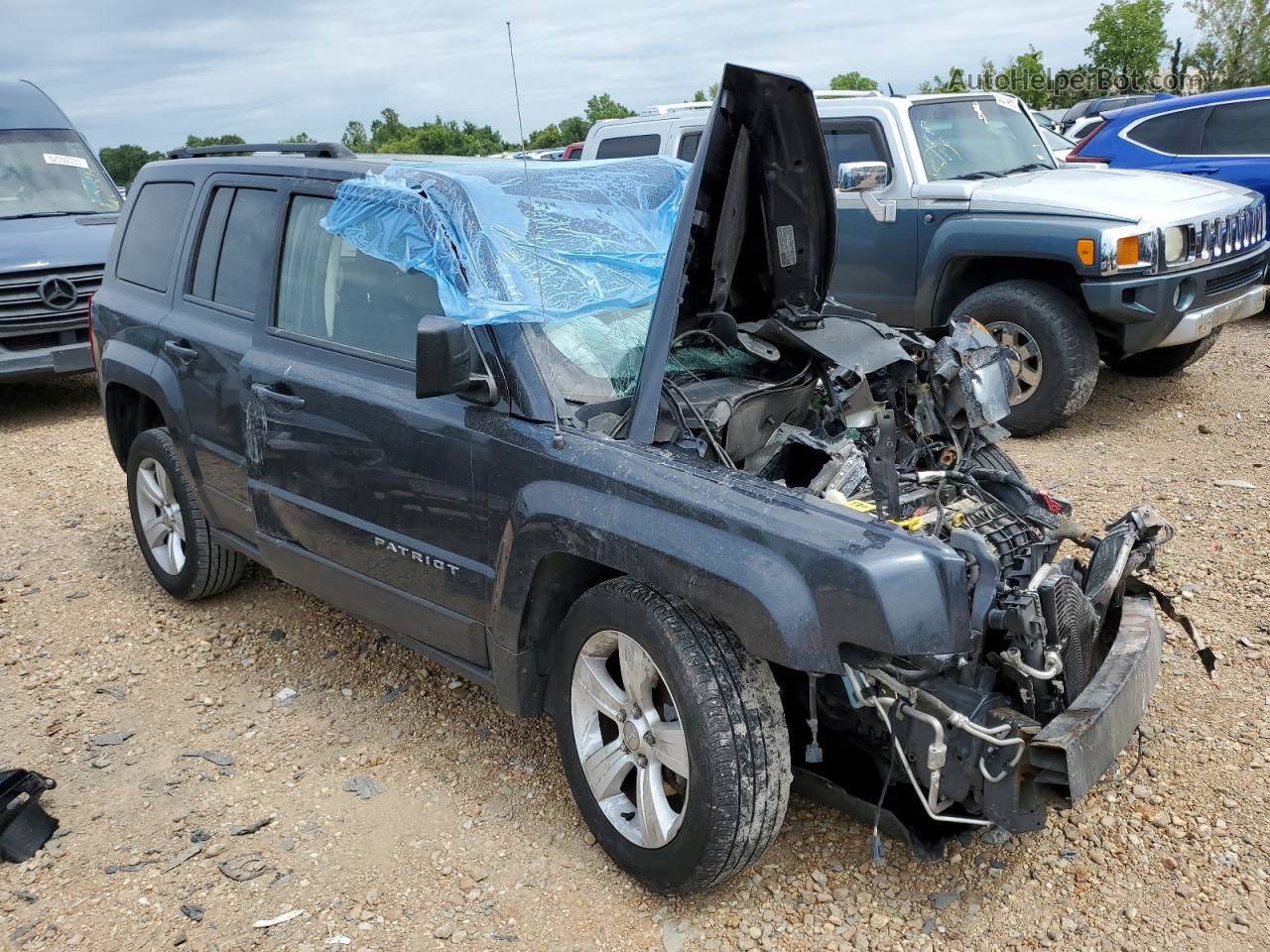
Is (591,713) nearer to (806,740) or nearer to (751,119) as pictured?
(806,740)

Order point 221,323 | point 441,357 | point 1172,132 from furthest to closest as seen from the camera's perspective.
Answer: point 1172,132
point 221,323
point 441,357

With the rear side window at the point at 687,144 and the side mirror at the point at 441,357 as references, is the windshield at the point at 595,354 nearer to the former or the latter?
the side mirror at the point at 441,357

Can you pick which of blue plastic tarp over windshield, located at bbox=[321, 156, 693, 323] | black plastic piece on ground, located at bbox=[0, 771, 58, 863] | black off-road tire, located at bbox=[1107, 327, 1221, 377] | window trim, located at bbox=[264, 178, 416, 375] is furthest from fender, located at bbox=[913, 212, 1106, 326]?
black plastic piece on ground, located at bbox=[0, 771, 58, 863]

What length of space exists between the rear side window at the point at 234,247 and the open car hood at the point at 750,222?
1.63 m

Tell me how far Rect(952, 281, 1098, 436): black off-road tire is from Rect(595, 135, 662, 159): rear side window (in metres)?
3.04

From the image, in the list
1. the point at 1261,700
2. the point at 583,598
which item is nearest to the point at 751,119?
the point at 583,598

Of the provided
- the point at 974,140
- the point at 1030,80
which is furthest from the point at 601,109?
the point at 974,140

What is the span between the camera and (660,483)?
273cm

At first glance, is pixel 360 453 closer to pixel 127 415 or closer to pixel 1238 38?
pixel 127 415

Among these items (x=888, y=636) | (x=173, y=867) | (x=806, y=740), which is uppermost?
(x=888, y=636)

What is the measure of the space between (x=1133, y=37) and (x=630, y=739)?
3754 centimetres

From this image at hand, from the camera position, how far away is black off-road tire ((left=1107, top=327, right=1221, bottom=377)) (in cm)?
730

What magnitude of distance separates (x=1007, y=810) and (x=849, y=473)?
1157 millimetres

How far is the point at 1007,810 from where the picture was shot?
247 centimetres
